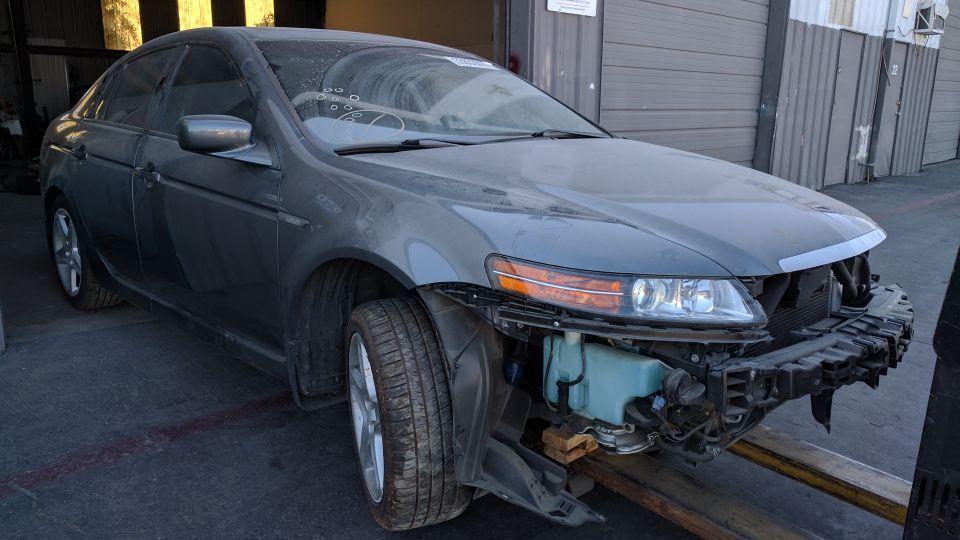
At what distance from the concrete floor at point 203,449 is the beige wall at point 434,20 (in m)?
5.20

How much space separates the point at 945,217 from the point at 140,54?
376 inches

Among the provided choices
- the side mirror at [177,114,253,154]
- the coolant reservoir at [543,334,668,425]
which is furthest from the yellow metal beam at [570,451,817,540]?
the side mirror at [177,114,253,154]

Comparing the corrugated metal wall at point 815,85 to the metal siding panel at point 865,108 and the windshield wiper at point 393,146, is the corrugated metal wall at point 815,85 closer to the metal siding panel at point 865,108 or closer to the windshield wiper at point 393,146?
the metal siding panel at point 865,108

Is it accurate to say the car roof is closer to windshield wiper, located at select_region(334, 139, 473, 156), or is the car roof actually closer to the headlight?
windshield wiper, located at select_region(334, 139, 473, 156)

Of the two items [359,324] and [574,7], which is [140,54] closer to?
[359,324]

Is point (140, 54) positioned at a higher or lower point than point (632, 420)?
higher

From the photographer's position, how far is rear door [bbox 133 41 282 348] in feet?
8.99

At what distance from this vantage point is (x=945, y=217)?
9.30 meters

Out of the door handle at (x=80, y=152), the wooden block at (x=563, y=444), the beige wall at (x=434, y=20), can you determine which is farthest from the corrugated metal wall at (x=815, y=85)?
the wooden block at (x=563, y=444)

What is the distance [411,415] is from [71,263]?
3.39 m

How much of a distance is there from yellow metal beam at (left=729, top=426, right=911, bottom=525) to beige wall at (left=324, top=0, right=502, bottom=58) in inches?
240

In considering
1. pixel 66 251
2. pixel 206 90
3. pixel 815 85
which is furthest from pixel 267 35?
pixel 815 85

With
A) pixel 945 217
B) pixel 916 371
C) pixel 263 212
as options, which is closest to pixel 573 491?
pixel 263 212

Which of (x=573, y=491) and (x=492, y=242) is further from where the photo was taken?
(x=573, y=491)
